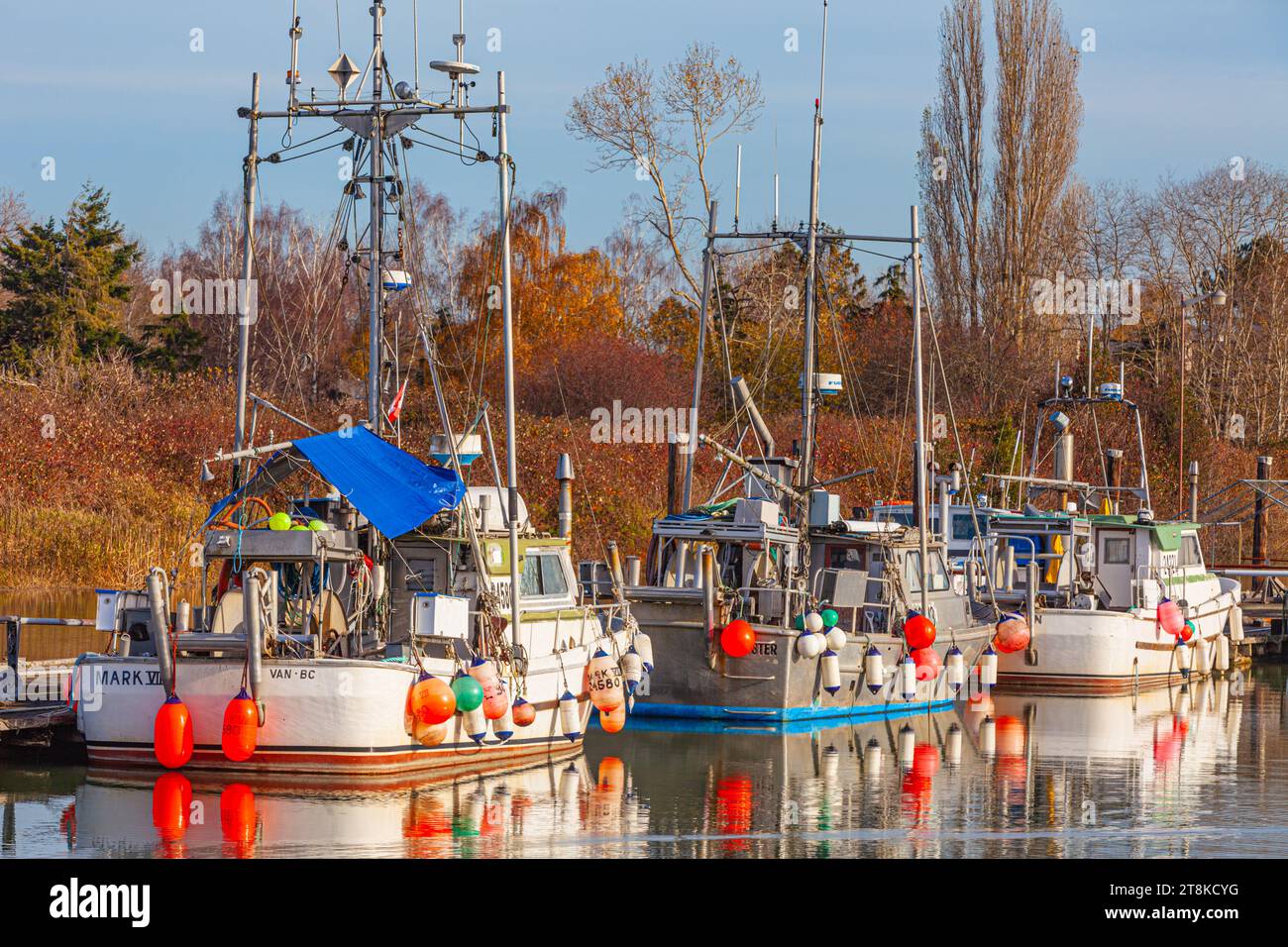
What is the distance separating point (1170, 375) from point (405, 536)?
3941 centimetres

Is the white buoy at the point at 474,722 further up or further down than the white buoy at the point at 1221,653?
further up

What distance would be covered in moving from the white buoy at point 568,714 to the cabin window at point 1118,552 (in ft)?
41.7

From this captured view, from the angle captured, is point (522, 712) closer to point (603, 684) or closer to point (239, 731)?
point (603, 684)

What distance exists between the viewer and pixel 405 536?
63.9ft

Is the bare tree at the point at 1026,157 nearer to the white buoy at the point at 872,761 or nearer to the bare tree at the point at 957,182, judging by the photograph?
the bare tree at the point at 957,182

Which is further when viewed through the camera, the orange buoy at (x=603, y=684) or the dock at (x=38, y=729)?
the orange buoy at (x=603, y=684)

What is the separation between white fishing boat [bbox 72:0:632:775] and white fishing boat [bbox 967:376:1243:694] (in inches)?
351

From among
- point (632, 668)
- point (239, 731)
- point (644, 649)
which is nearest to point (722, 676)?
point (644, 649)

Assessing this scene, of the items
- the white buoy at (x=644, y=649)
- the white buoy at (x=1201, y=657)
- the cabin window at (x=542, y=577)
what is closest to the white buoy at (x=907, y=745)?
the white buoy at (x=644, y=649)

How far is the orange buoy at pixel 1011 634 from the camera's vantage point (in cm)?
2688

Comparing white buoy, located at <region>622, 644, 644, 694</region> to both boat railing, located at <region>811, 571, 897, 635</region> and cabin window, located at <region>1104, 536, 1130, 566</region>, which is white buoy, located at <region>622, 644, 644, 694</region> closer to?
boat railing, located at <region>811, 571, 897, 635</region>

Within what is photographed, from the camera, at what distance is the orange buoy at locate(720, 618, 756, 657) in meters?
22.0

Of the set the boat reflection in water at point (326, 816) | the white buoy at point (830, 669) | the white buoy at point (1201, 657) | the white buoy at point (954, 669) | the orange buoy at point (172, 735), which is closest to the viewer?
the boat reflection in water at point (326, 816)

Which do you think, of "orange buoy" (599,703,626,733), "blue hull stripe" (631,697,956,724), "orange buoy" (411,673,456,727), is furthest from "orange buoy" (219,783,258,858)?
"blue hull stripe" (631,697,956,724)
